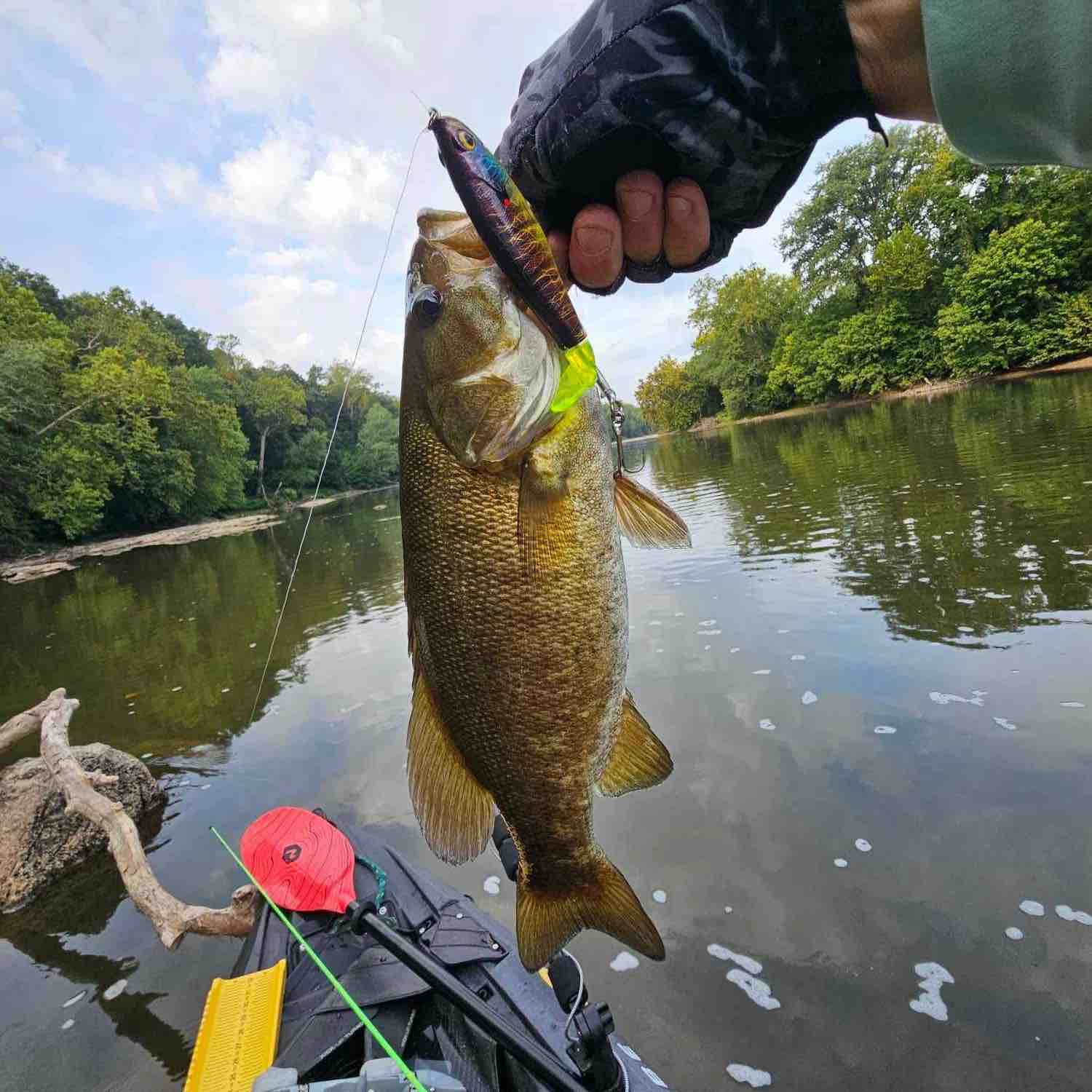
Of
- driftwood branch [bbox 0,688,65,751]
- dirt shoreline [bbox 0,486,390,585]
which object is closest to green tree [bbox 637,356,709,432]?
dirt shoreline [bbox 0,486,390,585]

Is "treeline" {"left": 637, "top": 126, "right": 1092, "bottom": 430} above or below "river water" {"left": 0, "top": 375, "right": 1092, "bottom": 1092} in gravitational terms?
above

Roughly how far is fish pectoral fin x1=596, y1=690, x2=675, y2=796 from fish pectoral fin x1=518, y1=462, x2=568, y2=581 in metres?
0.55

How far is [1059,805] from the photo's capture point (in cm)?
419

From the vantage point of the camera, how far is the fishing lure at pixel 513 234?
1240mm

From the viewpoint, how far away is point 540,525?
161cm

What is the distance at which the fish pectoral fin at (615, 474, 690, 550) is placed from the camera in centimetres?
183

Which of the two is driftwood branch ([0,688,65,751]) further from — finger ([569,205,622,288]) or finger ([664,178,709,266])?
finger ([664,178,709,266])

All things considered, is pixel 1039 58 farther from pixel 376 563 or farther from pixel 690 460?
pixel 690 460

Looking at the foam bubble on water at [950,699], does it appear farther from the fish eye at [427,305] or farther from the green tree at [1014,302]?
the green tree at [1014,302]

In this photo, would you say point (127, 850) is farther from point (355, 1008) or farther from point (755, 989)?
point (755, 989)

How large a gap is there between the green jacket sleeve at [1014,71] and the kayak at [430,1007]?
239cm

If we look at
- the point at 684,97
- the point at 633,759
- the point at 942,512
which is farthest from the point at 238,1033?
the point at 942,512

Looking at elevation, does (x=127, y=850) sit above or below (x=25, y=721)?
below

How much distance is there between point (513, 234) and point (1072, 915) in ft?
14.8
